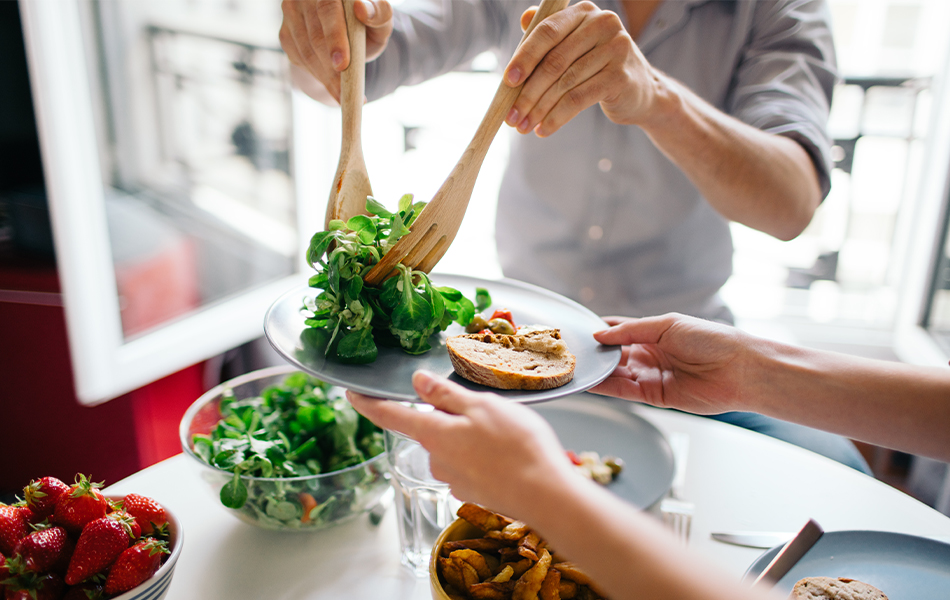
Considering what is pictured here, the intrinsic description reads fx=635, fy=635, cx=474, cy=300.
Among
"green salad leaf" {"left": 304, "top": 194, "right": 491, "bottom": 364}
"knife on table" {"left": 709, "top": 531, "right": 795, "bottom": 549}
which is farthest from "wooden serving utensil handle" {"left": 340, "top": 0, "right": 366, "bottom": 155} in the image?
"knife on table" {"left": 709, "top": 531, "right": 795, "bottom": 549}

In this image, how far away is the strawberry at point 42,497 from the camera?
734 mm

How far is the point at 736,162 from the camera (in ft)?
4.21

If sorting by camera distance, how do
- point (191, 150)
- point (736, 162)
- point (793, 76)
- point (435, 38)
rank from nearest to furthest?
point (736, 162) → point (793, 76) → point (435, 38) → point (191, 150)

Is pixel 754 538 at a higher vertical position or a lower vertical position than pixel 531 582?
lower

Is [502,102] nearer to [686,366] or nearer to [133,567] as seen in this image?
[686,366]

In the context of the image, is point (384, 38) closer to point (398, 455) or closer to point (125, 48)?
point (398, 455)

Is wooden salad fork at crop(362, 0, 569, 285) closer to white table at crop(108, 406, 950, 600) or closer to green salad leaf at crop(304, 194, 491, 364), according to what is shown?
green salad leaf at crop(304, 194, 491, 364)

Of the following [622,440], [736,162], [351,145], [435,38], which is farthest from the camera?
[435,38]

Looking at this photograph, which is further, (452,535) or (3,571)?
(452,535)

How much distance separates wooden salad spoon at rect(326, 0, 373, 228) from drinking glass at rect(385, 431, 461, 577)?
35cm

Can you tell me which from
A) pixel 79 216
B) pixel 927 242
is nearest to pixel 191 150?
pixel 79 216

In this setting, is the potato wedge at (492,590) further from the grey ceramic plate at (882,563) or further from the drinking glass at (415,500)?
the grey ceramic plate at (882,563)

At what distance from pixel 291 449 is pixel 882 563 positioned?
2.73 feet

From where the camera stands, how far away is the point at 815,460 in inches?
45.1
